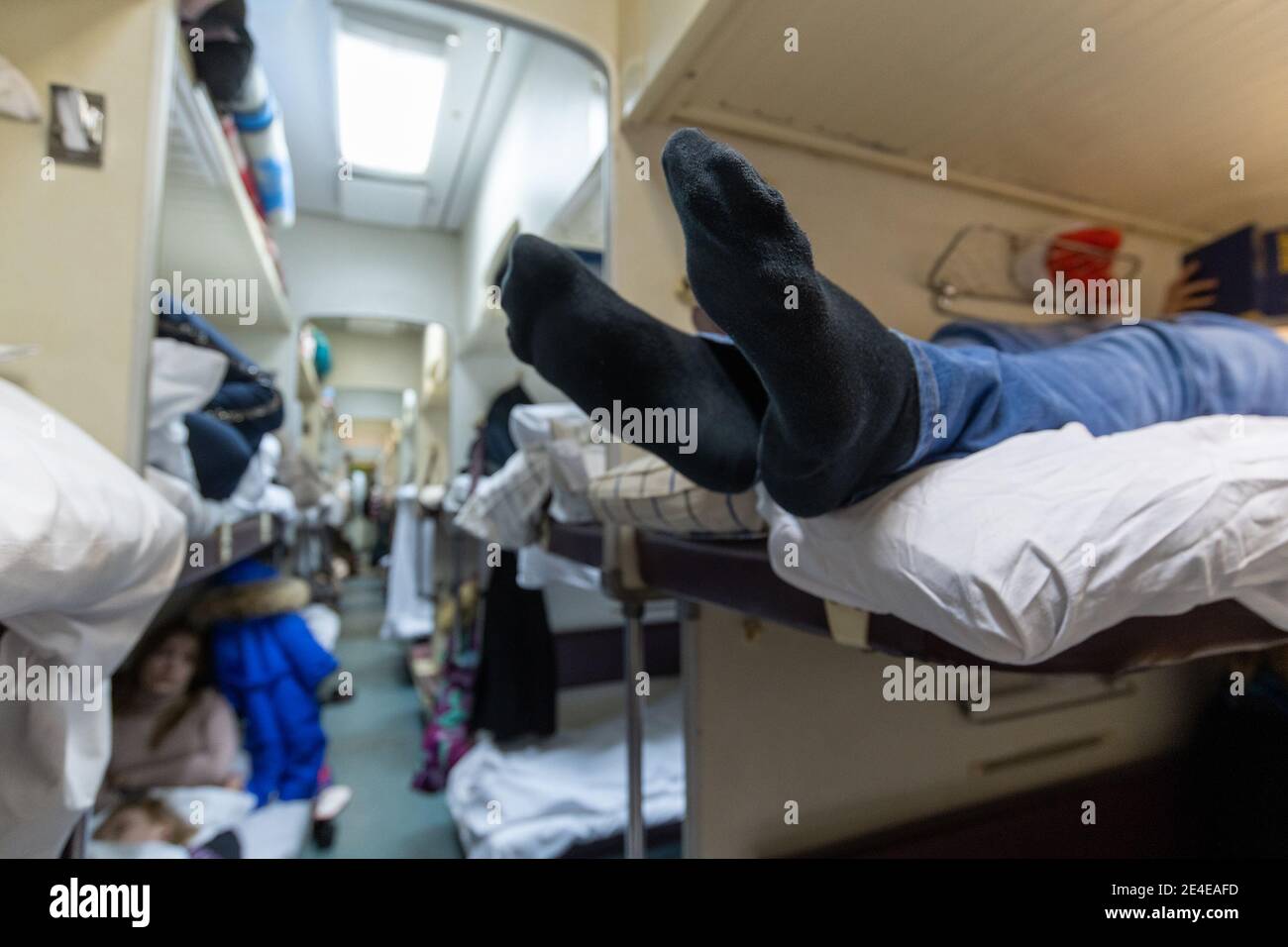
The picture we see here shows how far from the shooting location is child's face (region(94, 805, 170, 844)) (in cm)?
82

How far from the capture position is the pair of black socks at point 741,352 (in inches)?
9.5

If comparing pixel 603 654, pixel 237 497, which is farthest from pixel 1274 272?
pixel 237 497

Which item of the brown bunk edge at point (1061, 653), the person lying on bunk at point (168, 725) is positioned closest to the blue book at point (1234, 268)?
the brown bunk edge at point (1061, 653)

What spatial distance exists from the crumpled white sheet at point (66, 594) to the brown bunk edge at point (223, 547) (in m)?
0.11

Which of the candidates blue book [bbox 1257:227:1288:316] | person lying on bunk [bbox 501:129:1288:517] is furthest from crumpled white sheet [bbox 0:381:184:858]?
blue book [bbox 1257:227:1288:316]

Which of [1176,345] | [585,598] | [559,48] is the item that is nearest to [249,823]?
[585,598]

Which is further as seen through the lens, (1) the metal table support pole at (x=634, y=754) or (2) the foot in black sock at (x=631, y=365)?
(1) the metal table support pole at (x=634, y=754)

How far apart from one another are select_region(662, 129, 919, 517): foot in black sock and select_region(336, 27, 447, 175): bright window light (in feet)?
3.55

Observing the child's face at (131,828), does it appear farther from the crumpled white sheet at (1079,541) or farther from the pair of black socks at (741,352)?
the crumpled white sheet at (1079,541)

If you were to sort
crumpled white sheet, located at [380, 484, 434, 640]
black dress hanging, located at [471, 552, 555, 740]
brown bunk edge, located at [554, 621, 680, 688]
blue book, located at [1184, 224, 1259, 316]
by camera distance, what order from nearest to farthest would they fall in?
1. blue book, located at [1184, 224, 1259, 316]
2. black dress hanging, located at [471, 552, 555, 740]
3. brown bunk edge, located at [554, 621, 680, 688]
4. crumpled white sheet, located at [380, 484, 434, 640]

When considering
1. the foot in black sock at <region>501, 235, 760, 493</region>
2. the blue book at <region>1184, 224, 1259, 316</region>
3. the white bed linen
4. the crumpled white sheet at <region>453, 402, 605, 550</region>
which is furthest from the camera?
the blue book at <region>1184, 224, 1259, 316</region>

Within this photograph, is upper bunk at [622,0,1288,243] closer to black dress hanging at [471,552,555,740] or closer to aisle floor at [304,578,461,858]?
black dress hanging at [471,552,555,740]

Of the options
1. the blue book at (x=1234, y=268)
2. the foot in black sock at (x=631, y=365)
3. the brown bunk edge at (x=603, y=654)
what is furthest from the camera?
the brown bunk edge at (x=603, y=654)
